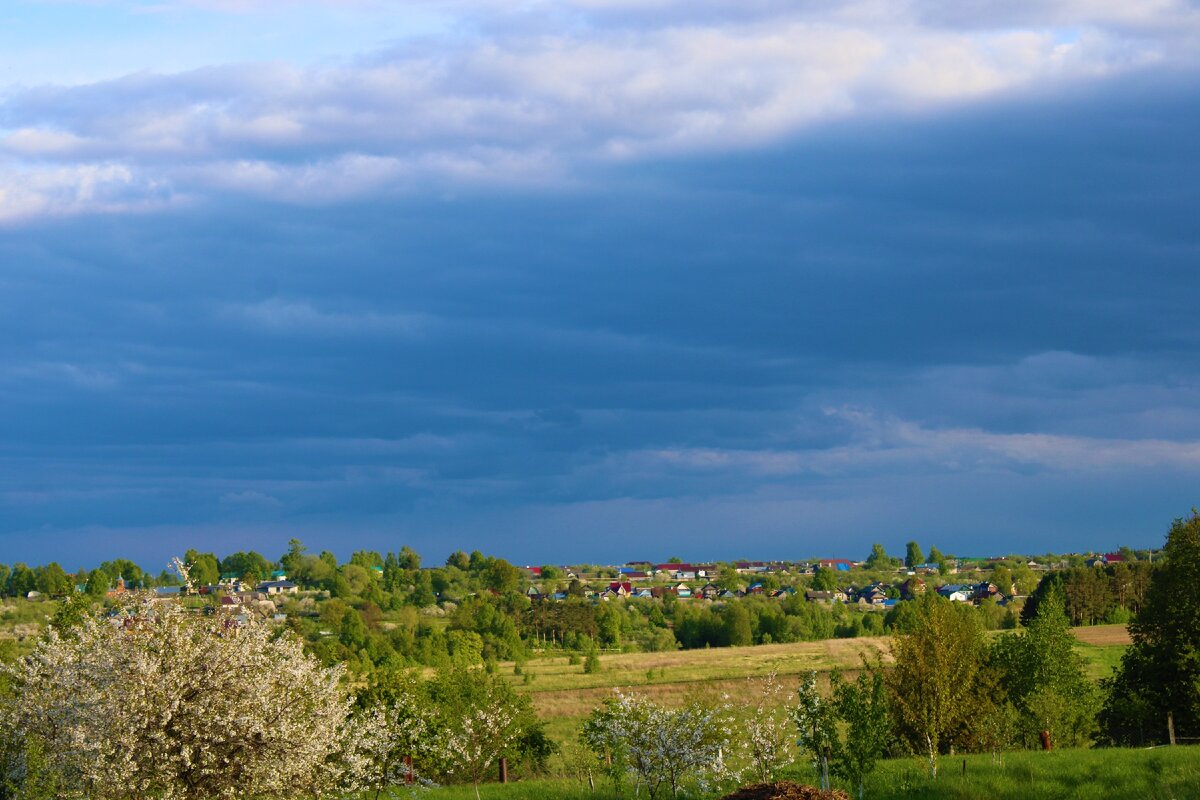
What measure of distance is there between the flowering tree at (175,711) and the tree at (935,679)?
119 feet

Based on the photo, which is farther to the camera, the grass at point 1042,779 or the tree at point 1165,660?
the tree at point 1165,660

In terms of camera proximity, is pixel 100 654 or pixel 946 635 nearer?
pixel 100 654

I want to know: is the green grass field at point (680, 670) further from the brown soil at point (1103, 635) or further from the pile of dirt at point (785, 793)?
the pile of dirt at point (785, 793)

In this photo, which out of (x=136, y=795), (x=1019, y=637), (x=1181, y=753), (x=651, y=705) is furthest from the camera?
(x=1019, y=637)

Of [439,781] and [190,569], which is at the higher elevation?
[190,569]

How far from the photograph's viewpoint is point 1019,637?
6625 centimetres

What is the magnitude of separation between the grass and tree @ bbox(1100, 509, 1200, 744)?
2178 centimetres

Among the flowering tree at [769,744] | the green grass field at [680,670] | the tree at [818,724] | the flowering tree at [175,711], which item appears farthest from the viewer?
the green grass field at [680,670]

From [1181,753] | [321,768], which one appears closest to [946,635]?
[1181,753]

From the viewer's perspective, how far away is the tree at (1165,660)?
62375mm

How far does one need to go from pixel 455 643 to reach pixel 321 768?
12508 centimetres

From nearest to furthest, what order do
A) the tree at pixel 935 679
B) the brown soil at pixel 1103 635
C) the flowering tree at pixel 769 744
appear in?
the flowering tree at pixel 769 744
the tree at pixel 935 679
the brown soil at pixel 1103 635

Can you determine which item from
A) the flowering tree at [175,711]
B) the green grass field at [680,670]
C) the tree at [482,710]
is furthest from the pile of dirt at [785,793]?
the green grass field at [680,670]

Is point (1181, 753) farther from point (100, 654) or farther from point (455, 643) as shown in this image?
point (455, 643)
